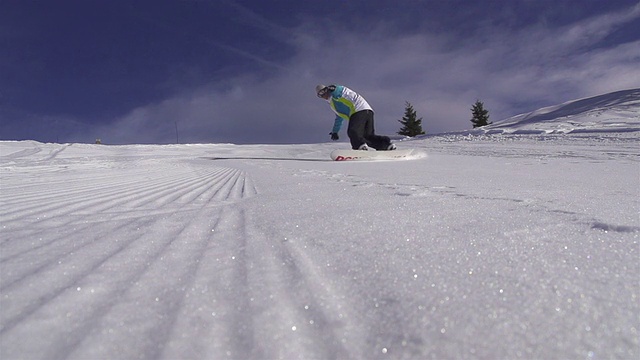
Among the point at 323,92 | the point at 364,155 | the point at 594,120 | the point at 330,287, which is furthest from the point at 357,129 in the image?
the point at 594,120

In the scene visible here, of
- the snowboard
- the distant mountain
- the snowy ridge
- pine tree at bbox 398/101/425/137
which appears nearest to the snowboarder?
the snowboard

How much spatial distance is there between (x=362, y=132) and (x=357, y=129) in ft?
0.43

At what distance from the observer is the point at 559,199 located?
1021 millimetres

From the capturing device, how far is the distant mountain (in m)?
7.91

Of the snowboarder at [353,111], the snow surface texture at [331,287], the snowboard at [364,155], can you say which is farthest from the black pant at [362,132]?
the snow surface texture at [331,287]

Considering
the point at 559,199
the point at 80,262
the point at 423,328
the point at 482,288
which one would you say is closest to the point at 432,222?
the point at 482,288

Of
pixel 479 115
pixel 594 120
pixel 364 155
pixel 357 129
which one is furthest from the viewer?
pixel 479 115

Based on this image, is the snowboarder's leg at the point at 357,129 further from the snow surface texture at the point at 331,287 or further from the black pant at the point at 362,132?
the snow surface texture at the point at 331,287

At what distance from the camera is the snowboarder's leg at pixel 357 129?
208 inches

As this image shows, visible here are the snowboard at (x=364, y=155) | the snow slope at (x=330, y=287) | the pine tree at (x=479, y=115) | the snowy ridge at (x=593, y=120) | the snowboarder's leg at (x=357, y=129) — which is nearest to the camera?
the snow slope at (x=330, y=287)

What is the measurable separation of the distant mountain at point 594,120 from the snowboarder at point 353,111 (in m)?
5.46

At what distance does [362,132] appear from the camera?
5387 millimetres

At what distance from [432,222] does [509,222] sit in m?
0.17

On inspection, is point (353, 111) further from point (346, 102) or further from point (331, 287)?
point (331, 287)
